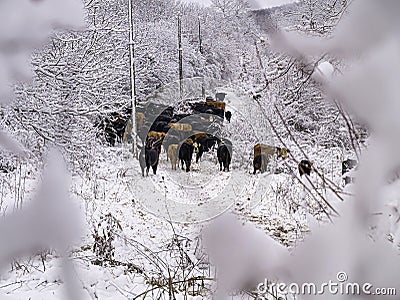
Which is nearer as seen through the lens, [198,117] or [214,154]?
[214,154]

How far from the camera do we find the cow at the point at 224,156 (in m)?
6.11

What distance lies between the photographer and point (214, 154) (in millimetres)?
7164

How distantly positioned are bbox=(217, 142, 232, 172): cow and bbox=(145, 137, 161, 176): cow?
95 centimetres

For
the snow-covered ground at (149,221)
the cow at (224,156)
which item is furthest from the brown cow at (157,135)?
the cow at (224,156)

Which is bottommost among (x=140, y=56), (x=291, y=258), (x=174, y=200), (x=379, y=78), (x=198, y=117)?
(x=174, y=200)

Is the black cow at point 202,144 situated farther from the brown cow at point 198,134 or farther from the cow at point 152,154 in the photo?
the cow at point 152,154

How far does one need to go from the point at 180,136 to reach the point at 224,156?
→ 104 cm

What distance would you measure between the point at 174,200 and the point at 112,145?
13.2 ft

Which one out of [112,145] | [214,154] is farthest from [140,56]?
[214,154]

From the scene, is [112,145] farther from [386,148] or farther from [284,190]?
[386,148]

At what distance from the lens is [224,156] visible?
248 inches

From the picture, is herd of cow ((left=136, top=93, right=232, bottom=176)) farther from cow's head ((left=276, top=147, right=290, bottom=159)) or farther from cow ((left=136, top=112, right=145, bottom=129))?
cow's head ((left=276, top=147, right=290, bottom=159))

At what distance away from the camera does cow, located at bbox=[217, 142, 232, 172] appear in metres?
6.11
